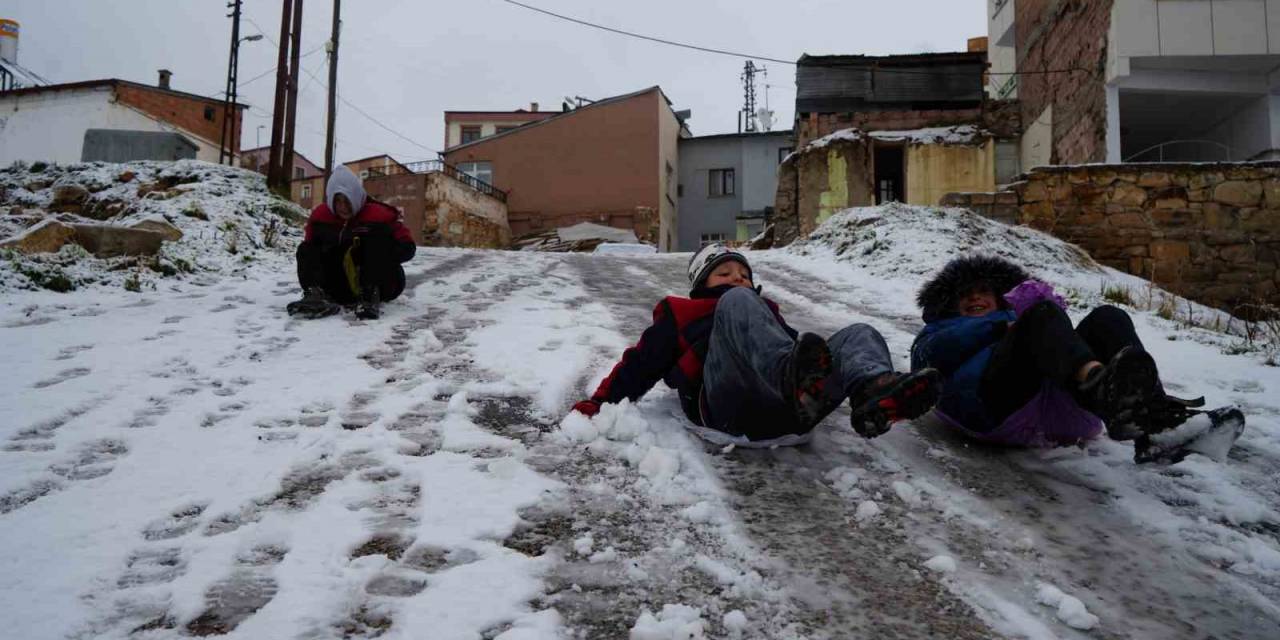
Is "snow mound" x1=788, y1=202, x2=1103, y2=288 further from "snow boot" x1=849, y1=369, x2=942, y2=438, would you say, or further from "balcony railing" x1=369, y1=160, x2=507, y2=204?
"balcony railing" x1=369, y1=160, x2=507, y2=204

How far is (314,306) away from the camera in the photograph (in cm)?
441

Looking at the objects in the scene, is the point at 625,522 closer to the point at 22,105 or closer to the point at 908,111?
the point at 908,111

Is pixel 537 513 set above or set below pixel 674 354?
below

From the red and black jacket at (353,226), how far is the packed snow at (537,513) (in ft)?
3.43

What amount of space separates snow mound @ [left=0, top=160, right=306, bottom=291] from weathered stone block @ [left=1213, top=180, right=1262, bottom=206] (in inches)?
420

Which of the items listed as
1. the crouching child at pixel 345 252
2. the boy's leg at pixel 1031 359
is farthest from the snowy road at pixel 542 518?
the crouching child at pixel 345 252

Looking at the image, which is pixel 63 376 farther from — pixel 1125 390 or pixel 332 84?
pixel 332 84

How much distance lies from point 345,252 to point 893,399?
12.2ft

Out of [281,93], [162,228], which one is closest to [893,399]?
[162,228]

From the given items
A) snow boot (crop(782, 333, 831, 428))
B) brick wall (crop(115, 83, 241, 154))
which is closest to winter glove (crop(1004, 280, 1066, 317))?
snow boot (crop(782, 333, 831, 428))

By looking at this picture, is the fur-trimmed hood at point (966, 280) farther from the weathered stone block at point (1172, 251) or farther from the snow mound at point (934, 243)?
the weathered stone block at point (1172, 251)

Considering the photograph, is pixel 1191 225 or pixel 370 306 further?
pixel 1191 225

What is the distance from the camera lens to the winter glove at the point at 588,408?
101 inches

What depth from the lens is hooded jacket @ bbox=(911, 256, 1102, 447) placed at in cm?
227
